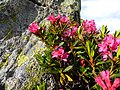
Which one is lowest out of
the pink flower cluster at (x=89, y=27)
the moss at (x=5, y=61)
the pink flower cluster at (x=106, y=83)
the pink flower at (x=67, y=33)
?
the pink flower cluster at (x=106, y=83)

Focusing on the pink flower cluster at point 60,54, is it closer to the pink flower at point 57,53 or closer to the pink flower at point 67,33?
the pink flower at point 57,53

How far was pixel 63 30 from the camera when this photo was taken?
Result: 13.1ft

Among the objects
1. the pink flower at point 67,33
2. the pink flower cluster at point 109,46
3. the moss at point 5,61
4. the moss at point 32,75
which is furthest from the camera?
the moss at point 5,61

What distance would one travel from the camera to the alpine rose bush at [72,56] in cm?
333

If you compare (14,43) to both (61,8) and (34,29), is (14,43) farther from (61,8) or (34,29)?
(61,8)

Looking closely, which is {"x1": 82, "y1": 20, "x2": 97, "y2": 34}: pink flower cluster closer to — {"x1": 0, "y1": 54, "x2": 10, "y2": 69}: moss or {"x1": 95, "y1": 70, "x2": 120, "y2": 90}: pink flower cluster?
{"x1": 0, "y1": 54, "x2": 10, "y2": 69}: moss

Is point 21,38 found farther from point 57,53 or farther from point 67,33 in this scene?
point 57,53

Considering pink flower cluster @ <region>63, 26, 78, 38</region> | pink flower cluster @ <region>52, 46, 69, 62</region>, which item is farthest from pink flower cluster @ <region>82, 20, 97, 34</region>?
pink flower cluster @ <region>52, 46, 69, 62</region>

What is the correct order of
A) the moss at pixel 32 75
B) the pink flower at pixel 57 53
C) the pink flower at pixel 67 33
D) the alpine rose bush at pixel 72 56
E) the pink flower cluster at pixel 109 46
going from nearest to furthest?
the pink flower cluster at pixel 109 46, the alpine rose bush at pixel 72 56, the pink flower at pixel 57 53, the moss at pixel 32 75, the pink flower at pixel 67 33

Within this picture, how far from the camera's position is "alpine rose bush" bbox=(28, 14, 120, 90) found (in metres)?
3.33

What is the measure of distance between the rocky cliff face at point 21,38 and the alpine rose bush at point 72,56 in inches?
7.1

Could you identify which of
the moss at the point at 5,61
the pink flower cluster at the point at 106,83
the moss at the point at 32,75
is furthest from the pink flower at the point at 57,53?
the pink flower cluster at the point at 106,83

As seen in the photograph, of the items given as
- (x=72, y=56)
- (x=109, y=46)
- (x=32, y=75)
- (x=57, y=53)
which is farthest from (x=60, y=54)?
(x=109, y=46)

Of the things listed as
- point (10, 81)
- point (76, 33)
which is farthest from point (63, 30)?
point (10, 81)
